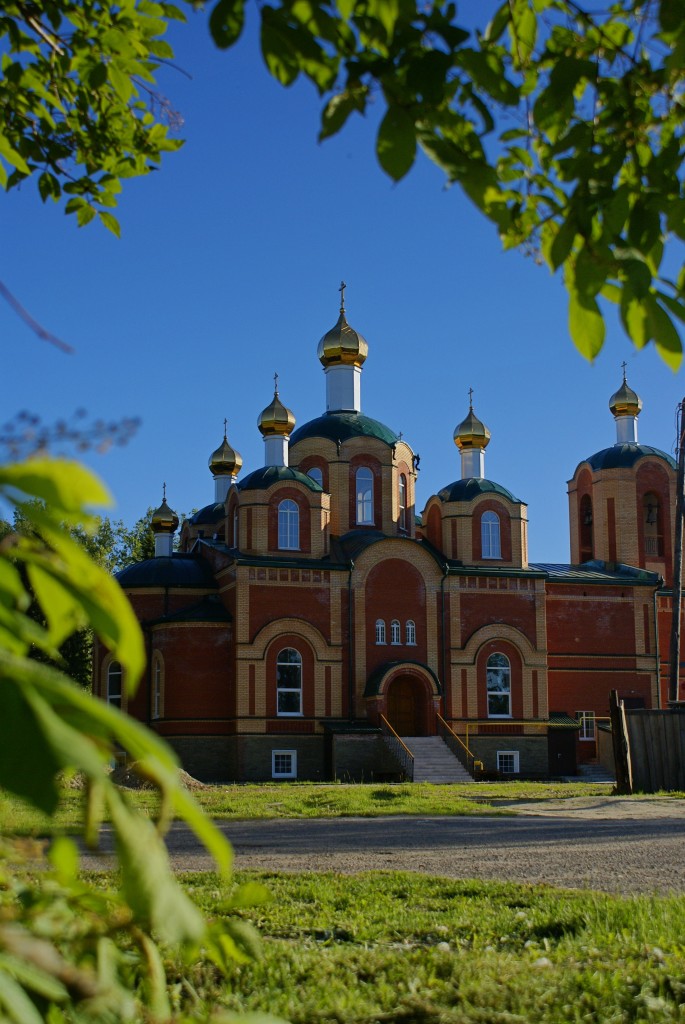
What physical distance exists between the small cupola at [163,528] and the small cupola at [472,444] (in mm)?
9645

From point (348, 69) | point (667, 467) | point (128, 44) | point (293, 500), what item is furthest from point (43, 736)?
point (667, 467)

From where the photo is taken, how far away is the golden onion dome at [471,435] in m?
34.8

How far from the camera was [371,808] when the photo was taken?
16891 mm

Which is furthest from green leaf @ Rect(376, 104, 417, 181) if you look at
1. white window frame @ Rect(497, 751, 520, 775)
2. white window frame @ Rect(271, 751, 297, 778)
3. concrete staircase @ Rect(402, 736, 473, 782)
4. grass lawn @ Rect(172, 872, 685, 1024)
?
white window frame @ Rect(497, 751, 520, 775)

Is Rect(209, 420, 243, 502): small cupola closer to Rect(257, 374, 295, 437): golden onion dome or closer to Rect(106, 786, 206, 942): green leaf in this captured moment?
Rect(257, 374, 295, 437): golden onion dome

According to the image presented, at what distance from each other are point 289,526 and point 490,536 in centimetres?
615

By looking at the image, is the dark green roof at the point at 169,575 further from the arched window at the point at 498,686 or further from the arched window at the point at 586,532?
Answer: the arched window at the point at 586,532

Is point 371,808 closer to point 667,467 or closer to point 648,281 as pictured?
point 648,281

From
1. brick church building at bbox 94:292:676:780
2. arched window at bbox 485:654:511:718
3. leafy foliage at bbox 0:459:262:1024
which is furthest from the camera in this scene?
arched window at bbox 485:654:511:718

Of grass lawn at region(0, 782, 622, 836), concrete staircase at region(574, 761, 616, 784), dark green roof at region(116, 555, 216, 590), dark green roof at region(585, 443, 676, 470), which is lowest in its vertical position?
concrete staircase at region(574, 761, 616, 784)

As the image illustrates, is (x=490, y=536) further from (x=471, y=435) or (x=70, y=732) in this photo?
(x=70, y=732)

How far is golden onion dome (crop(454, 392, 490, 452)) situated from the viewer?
34812mm

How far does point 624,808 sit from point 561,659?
1629 cm

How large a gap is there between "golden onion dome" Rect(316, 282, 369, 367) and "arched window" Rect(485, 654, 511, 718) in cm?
976
